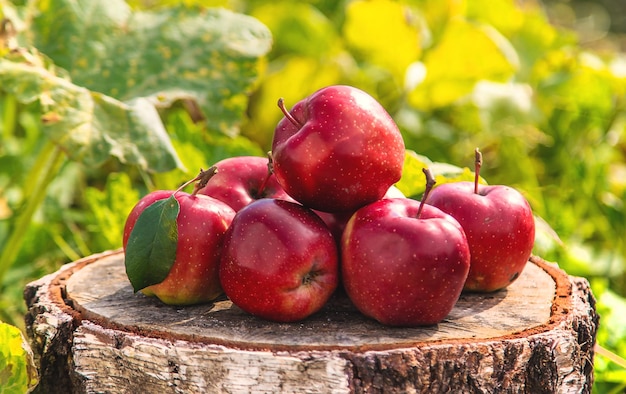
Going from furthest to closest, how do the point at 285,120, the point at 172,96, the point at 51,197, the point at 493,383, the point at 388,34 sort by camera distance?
the point at 388,34 → the point at 51,197 → the point at 172,96 → the point at 285,120 → the point at 493,383

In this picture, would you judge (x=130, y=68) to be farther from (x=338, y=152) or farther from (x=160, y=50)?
(x=338, y=152)

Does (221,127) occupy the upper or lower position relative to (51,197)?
upper

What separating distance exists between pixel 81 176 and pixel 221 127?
1.19 m

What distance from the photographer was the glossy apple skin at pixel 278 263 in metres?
1.40

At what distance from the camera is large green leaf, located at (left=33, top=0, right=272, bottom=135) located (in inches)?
91.0

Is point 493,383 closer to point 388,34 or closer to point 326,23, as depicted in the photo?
point 388,34

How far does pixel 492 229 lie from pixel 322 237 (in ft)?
1.15

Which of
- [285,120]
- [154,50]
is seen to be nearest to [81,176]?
[154,50]

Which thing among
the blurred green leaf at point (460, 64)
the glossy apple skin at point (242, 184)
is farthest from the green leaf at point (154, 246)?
the blurred green leaf at point (460, 64)

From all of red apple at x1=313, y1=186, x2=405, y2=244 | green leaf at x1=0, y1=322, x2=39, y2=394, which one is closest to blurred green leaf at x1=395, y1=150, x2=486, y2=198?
red apple at x1=313, y1=186, x2=405, y2=244

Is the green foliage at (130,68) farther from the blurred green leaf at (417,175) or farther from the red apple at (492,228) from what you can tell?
the red apple at (492,228)

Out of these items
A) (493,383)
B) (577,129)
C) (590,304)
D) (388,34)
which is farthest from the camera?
(577,129)

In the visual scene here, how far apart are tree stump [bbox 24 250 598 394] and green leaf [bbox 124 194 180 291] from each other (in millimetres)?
86

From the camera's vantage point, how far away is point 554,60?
12.3ft
